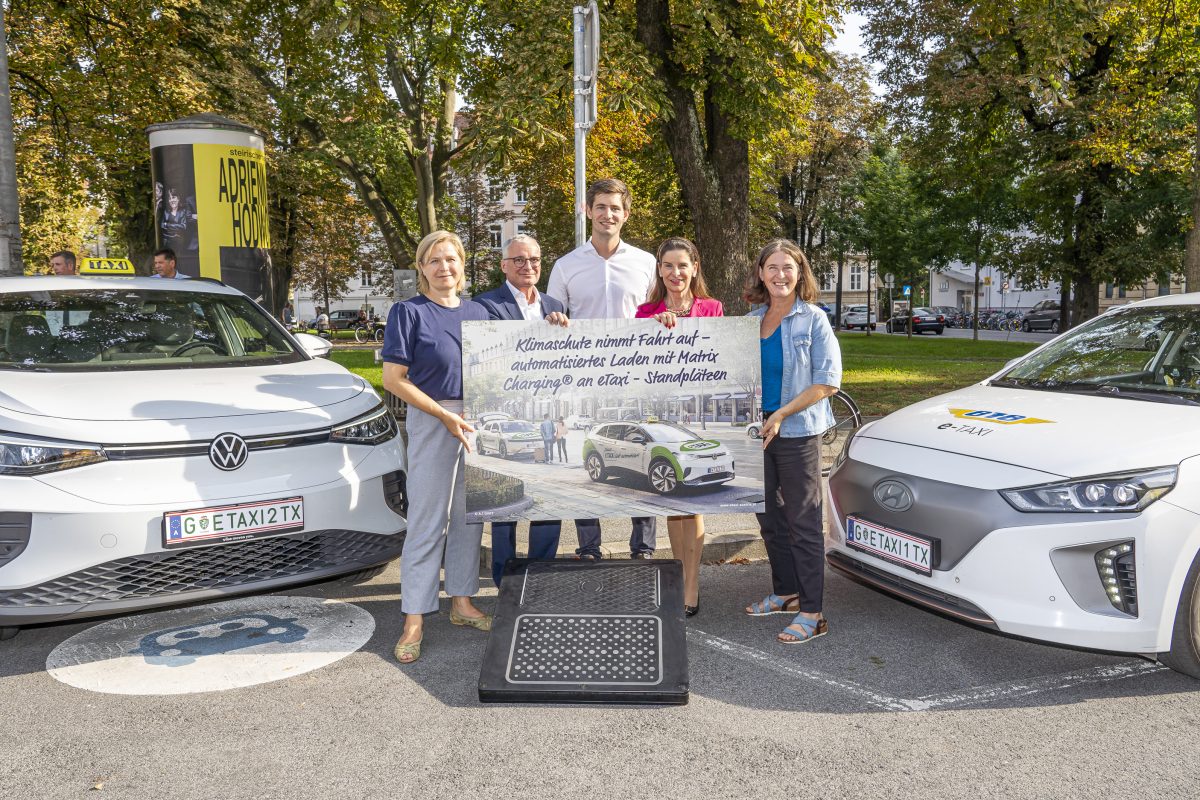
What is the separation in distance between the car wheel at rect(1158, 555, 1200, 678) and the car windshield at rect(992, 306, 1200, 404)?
104 cm

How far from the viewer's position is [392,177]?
25047 mm

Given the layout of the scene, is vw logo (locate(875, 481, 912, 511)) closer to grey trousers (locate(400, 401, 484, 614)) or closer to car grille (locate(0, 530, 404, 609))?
grey trousers (locate(400, 401, 484, 614))

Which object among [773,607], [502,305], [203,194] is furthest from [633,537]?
[203,194]

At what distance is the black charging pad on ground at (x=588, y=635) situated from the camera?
358 cm

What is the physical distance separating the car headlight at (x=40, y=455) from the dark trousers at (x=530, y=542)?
195 centimetres

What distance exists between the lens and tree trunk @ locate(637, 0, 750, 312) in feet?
38.0

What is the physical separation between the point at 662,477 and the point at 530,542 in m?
1.06

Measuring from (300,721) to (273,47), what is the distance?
18.8 metres

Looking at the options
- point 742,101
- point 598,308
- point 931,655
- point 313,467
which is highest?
point 742,101

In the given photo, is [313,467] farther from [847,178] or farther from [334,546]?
[847,178]

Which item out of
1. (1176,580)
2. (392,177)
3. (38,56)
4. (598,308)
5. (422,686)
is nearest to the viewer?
(1176,580)

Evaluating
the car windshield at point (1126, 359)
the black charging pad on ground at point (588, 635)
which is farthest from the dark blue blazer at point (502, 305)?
the car windshield at point (1126, 359)

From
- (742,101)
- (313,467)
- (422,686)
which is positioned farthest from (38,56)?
(422,686)

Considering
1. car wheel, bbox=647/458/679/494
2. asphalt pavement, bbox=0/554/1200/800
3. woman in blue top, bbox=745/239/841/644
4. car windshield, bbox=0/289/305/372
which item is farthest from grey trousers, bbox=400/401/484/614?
car windshield, bbox=0/289/305/372
